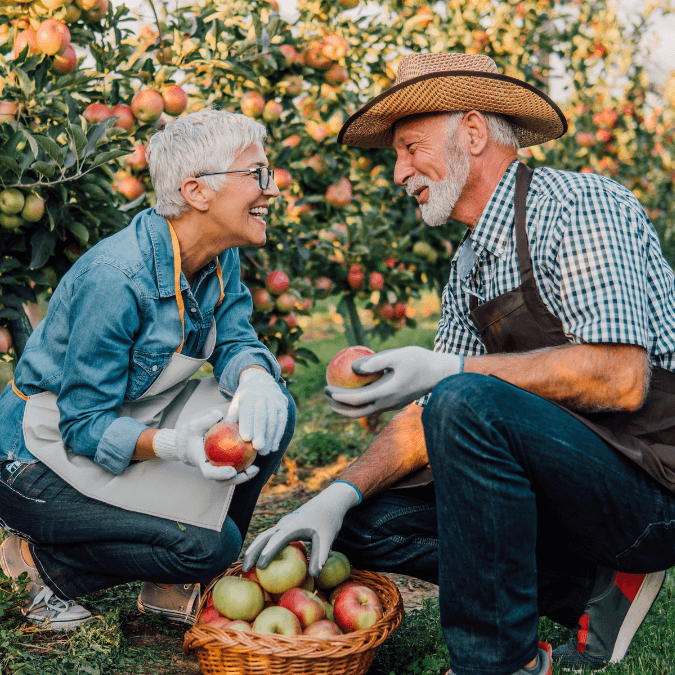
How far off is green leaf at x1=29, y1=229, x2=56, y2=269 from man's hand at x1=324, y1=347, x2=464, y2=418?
44.7 inches

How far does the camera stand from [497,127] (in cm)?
206

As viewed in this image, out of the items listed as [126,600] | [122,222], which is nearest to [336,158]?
[122,222]

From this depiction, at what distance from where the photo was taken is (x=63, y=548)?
6.29 feet

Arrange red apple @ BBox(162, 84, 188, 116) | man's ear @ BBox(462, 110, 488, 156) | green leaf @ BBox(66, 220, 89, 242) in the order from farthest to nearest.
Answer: red apple @ BBox(162, 84, 188, 116) < green leaf @ BBox(66, 220, 89, 242) < man's ear @ BBox(462, 110, 488, 156)

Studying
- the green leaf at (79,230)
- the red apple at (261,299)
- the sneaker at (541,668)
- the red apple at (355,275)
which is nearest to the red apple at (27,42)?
the green leaf at (79,230)

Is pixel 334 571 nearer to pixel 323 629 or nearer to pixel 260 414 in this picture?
pixel 323 629

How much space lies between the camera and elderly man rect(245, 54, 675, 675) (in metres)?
1.47

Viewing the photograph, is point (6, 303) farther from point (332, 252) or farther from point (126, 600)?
point (332, 252)

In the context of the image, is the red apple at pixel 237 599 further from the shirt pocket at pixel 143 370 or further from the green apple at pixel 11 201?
the green apple at pixel 11 201

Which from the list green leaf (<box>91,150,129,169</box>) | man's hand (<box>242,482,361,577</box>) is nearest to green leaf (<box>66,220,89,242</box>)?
green leaf (<box>91,150,129,169</box>)

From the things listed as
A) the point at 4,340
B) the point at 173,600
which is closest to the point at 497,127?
the point at 173,600

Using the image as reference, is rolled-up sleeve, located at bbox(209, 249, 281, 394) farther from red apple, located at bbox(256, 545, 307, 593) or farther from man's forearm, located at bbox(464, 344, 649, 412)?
man's forearm, located at bbox(464, 344, 649, 412)

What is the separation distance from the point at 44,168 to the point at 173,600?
1.27m

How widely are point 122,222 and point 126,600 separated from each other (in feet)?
3.89
